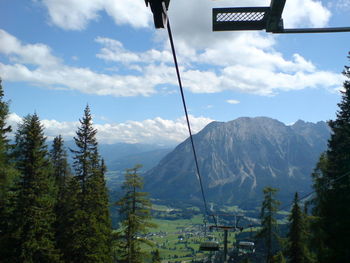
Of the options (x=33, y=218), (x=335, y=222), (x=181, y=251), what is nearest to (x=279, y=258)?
(x=335, y=222)

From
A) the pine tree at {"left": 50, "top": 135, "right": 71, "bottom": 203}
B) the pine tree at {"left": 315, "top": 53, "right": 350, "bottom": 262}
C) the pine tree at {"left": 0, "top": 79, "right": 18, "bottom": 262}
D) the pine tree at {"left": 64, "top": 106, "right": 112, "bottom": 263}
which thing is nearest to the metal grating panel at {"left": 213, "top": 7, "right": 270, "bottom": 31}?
the pine tree at {"left": 315, "top": 53, "right": 350, "bottom": 262}

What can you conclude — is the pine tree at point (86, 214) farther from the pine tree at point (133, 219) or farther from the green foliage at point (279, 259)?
the green foliage at point (279, 259)

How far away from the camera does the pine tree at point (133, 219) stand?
1054 inches

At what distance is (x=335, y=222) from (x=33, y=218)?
67.7 feet

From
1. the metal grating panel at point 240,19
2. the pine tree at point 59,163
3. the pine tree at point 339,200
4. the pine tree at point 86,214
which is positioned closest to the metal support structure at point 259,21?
the metal grating panel at point 240,19

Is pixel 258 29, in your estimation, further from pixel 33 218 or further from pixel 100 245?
pixel 100 245

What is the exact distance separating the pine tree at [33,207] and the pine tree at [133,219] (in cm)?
555

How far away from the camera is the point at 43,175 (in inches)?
961

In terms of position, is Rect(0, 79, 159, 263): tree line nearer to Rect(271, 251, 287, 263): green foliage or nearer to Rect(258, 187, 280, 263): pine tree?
Rect(258, 187, 280, 263): pine tree

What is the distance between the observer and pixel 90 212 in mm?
27828

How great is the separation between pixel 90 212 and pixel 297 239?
18516mm

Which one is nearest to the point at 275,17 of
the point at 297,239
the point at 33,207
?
the point at 33,207

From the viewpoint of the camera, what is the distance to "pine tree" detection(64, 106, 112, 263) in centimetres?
2648

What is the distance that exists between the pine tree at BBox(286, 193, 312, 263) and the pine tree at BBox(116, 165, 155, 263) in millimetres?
12683
